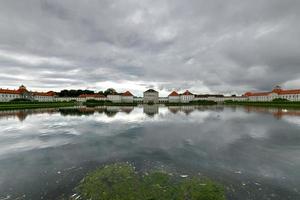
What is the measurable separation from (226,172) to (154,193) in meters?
4.10

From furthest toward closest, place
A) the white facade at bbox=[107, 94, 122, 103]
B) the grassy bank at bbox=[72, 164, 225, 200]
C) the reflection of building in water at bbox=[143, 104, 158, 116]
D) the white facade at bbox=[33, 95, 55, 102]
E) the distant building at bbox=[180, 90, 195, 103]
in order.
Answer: the distant building at bbox=[180, 90, 195, 103] < the white facade at bbox=[107, 94, 122, 103] < the white facade at bbox=[33, 95, 55, 102] < the reflection of building in water at bbox=[143, 104, 158, 116] < the grassy bank at bbox=[72, 164, 225, 200]

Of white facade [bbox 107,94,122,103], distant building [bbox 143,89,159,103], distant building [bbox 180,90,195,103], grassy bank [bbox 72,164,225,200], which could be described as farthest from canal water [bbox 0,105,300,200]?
distant building [bbox 180,90,195,103]

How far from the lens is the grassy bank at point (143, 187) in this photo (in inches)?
243

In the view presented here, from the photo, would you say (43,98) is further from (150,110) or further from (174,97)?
(150,110)

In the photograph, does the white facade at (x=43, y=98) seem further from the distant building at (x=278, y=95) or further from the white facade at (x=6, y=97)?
the distant building at (x=278, y=95)

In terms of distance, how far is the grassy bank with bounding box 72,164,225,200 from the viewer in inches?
243

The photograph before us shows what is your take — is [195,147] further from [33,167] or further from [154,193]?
[33,167]

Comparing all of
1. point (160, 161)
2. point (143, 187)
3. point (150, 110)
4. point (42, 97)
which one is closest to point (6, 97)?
point (42, 97)

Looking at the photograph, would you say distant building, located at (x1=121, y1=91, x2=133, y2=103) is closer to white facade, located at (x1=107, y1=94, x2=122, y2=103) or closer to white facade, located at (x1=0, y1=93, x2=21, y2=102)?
white facade, located at (x1=107, y1=94, x2=122, y2=103)

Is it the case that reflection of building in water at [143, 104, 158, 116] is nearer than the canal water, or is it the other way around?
the canal water

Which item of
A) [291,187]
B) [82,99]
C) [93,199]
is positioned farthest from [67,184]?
[82,99]

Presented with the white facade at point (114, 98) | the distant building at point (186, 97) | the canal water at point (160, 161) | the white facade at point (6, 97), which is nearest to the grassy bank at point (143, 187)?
the canal water at point (160, 161)

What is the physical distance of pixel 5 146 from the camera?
12.8 meters

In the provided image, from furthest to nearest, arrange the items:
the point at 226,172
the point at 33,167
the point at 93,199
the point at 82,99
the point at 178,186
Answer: the point at 82,99, the point at 33,167, the point at 226,172, the point at 178,186, the point at 93,199
